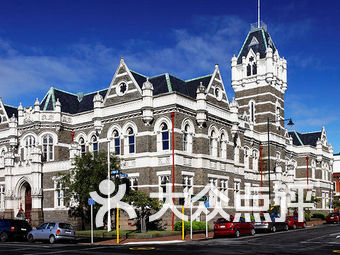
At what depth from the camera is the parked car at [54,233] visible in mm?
27953

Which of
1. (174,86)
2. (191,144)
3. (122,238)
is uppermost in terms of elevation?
(174,86)

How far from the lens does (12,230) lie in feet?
98.9

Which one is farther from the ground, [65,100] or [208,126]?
[65,100]

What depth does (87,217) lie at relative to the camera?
39531 mm

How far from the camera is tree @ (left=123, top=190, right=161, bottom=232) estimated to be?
109ft

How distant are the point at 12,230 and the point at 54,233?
3.94 meters

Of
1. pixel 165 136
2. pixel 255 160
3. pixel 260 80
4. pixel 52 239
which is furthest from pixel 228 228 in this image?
pixel 260 80

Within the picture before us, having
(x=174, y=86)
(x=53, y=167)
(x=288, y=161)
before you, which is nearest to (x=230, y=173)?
(x=174, y=86)

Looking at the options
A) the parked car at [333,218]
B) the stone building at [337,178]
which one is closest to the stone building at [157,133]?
the parked car at [333,218]

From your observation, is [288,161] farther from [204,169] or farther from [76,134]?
[76,134]

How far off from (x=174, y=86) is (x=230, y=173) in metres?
10.0

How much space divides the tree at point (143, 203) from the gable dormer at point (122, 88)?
916 centimetres

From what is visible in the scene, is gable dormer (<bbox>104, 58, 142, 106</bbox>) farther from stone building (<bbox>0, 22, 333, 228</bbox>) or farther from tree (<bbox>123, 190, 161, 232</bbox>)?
tree (<bbox>123, 190, 161, 232</bbox>)

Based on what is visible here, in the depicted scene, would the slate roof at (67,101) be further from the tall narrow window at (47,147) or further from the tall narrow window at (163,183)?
the tall narrow window at (163,183)
